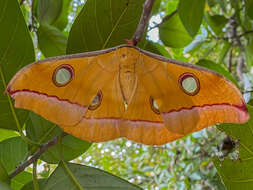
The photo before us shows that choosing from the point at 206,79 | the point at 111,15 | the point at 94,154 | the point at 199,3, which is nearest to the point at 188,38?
the point at 199,3

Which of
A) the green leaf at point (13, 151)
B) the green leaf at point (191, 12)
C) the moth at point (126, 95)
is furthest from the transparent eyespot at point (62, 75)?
the green leaf at point (191, 12)

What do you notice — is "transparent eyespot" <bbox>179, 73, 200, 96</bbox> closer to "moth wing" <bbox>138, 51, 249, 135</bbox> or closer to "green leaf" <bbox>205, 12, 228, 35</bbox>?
"moth wing" <bbox>138, 51, 249, 135</bbox>

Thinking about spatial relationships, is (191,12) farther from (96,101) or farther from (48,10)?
(96,101)

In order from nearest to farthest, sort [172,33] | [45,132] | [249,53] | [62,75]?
[62,75] < [45,132] < [172,33] < [249,53]

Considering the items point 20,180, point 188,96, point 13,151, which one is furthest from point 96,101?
point 20,180

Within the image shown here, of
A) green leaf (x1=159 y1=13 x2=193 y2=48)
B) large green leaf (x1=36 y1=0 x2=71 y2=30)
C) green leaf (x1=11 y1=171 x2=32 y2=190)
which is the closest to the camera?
green leaf (x1=11 y1=171 x2=32 y2=190)

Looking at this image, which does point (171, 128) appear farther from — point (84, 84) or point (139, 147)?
point (139, 147)

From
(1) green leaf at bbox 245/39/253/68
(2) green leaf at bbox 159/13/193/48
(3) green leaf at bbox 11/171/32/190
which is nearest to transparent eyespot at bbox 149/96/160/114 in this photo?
(3) green leaf at bbox 11/171/32/190
